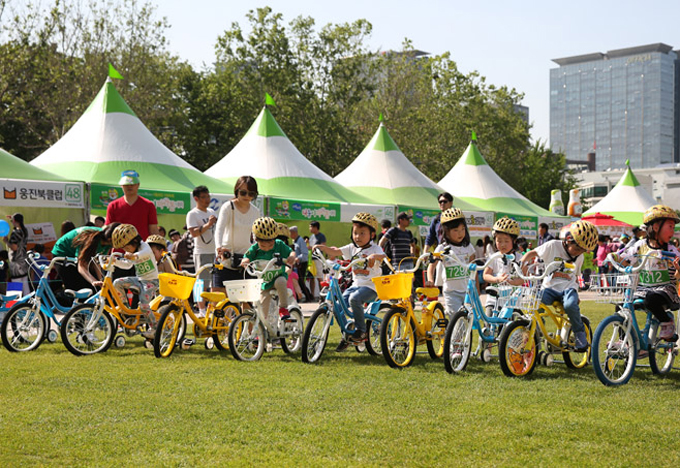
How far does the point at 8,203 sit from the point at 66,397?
333 inches

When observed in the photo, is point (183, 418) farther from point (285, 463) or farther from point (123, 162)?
point (123, 162)

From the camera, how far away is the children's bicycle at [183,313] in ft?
27.5

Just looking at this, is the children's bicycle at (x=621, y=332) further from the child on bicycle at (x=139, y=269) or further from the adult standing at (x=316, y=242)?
the adult standing at (x=316, y=242)

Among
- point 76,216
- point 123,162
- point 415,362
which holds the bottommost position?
point 415,362

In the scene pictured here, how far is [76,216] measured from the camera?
14891 mm

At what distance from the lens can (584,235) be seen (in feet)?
23.4

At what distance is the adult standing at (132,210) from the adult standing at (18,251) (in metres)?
4.46

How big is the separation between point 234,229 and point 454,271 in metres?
2.63

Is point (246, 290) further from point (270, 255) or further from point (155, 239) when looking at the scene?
point (155, 239)

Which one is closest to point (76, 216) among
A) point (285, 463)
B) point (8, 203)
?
point (8, 203)

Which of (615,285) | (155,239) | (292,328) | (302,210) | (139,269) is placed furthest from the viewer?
(302,210)

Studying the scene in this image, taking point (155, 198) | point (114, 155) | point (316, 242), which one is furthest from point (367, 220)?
point (114, 155)

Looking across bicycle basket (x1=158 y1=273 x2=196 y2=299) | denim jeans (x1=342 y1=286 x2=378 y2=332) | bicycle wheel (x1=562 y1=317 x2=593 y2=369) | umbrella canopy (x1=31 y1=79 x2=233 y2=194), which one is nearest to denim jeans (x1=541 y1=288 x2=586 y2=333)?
bicycle wheel (x1=562 y1=317 x2=593 y2=369)

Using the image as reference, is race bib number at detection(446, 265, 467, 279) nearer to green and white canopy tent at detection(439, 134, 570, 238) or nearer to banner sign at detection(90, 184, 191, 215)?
banner sign at detection(90, 184, 191, 215)
